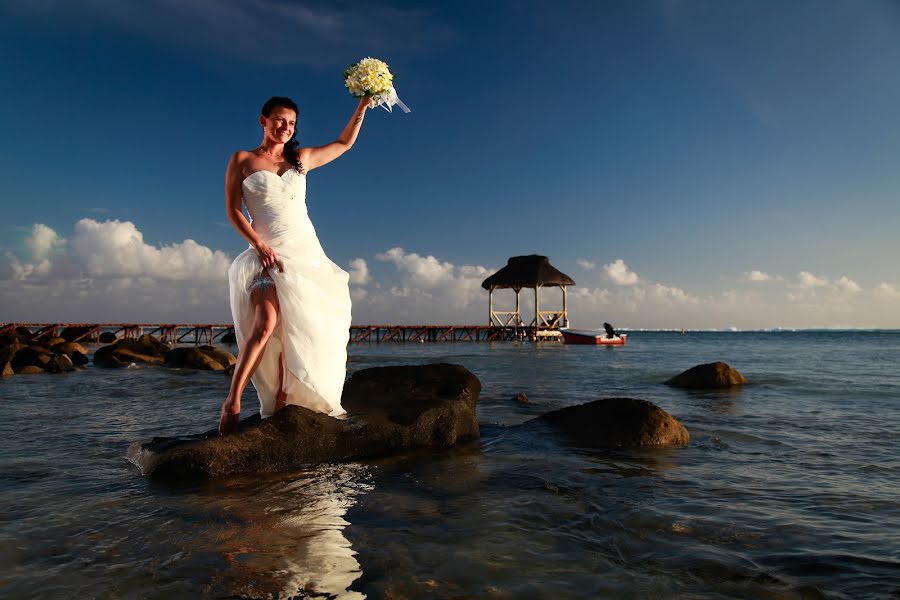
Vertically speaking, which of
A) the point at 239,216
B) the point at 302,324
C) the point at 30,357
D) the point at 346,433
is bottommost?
the point at 30,357

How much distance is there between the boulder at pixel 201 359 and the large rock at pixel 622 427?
45.1 ft

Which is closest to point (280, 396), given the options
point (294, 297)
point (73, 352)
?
point (294, 297)

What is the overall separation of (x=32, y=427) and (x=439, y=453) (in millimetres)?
4976

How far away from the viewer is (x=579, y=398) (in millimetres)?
9680

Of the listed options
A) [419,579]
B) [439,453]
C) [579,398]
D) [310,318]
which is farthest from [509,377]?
[419,579]

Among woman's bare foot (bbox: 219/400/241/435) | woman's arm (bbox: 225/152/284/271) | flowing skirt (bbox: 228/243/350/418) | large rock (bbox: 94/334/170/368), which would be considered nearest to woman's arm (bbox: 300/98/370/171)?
woman's arm (bbox: 225/152/284/271)

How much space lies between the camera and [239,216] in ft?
13.3

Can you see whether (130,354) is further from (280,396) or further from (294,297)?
(294,297)

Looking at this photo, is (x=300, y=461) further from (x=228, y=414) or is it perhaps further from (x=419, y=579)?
(x=419, y=579)

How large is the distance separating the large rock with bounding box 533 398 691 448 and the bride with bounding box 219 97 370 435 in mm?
2736

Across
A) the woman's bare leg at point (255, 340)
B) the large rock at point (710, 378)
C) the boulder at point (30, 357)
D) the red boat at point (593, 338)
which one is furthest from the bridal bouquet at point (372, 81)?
the red boat at point (593, 338)

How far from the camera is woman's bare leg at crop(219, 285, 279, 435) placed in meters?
4.07

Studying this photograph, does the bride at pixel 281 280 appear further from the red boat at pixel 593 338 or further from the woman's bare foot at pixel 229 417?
the red boat at pixel 593 338

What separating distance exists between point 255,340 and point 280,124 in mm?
1721
